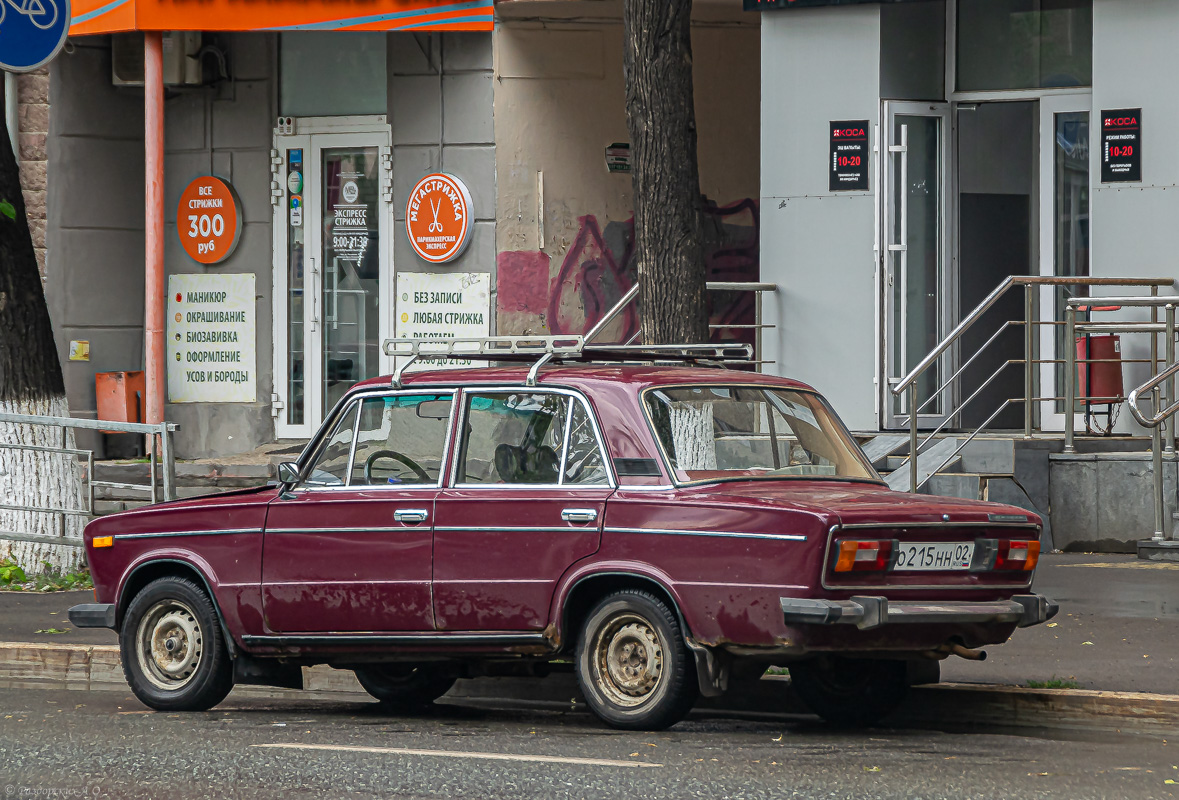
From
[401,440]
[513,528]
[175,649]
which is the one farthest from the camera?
[175,649]

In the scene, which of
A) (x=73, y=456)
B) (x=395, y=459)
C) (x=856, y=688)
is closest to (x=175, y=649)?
(x=395, y=459)

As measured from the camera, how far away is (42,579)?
43.2 ft

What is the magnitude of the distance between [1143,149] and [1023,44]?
70.3 inches

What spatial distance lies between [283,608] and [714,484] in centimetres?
214

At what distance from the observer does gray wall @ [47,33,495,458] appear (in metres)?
17.6

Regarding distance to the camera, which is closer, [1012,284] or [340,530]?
[340,530]

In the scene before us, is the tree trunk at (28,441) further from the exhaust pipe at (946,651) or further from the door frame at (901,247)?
the exhaust pipe at (946,651)

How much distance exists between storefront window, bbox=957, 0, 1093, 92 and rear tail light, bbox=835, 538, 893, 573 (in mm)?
9234

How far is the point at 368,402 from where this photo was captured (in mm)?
8125

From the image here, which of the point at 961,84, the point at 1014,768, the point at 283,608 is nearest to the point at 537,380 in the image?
the point at 283,608

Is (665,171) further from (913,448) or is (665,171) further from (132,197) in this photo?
(132,197)

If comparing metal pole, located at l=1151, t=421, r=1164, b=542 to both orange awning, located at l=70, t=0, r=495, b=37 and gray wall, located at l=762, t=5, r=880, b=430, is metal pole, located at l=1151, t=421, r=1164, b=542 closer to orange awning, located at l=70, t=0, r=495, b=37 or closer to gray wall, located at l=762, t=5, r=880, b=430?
gray wall, located at l=762, t=5, r=880, b=430

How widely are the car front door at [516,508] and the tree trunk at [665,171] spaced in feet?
9.53

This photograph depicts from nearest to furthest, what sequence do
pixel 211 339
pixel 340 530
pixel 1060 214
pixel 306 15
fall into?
pixel 340 530
pixel 1060 214
pixel 306 15
pixel 211 339
